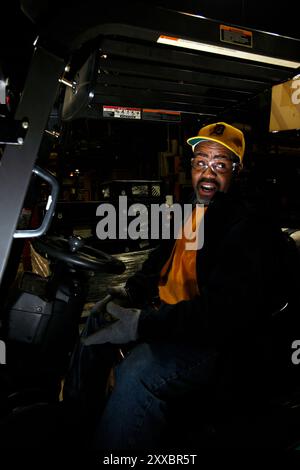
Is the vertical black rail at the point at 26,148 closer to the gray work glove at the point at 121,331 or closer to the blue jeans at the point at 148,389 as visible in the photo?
the gray work glove at the point at 121,331

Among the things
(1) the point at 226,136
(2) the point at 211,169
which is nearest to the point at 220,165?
(2) the point at 211,169

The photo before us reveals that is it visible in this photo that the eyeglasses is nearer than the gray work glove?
No

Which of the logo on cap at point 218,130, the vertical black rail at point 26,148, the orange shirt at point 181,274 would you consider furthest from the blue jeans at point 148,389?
the logo on cap at point 218,130

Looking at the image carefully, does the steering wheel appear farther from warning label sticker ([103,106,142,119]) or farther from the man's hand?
warning label sticker ([103,106,142,119])

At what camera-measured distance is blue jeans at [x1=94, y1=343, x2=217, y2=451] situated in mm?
1585

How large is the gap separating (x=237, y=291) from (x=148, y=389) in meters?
0.60

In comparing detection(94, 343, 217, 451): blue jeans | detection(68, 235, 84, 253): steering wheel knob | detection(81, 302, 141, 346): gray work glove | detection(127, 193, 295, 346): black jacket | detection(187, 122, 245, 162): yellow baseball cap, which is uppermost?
detection(187, 122, 245, 162): yellow baseball cap

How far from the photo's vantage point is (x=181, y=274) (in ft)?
6.99

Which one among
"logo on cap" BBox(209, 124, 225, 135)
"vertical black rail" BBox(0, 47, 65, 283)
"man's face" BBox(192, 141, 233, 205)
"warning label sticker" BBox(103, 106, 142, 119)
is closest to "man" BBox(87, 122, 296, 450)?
"man's face" BBox(192, 141, 233, 205)

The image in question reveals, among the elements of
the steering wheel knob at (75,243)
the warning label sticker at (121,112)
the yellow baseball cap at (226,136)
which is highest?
the warning label sticker at (121,112)

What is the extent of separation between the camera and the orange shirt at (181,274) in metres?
2.08

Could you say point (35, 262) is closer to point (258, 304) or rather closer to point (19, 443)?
point (19, 443)

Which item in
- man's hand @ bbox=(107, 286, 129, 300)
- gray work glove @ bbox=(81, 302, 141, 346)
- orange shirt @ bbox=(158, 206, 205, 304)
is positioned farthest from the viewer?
man's hand @ bbox=(107, 286, 129, 300)

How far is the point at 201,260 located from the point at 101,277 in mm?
5424
